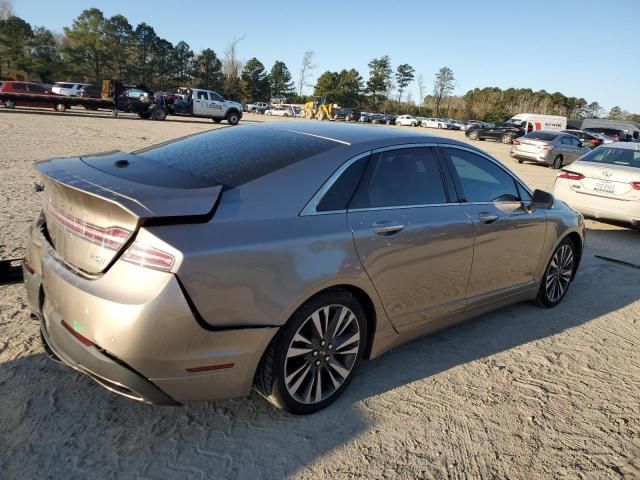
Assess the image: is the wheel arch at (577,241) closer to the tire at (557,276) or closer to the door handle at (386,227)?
the tire at (557,276)

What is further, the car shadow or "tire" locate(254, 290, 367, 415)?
"tire" locate(254, 290, 367, 415)

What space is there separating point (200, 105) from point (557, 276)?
29.1 metres

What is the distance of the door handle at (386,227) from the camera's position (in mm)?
2881

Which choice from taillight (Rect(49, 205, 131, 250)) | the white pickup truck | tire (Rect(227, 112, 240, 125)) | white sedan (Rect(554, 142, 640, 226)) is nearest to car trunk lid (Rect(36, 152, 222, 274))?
taillight (Rect(49, 205, 131, 250))

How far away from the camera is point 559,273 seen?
15.6 feet

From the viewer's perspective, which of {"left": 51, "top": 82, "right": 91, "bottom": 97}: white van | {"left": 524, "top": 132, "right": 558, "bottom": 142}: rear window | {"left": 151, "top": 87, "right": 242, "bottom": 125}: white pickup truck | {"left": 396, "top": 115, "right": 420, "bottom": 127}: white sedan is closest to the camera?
{"left": 524, "top": 132, "right": 558, "bottom": 142}: rear window

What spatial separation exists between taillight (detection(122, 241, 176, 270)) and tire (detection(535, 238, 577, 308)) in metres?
3.70

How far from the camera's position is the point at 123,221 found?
7.07ft

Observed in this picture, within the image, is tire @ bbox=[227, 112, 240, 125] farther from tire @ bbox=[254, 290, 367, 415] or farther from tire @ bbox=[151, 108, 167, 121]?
tire @ bbox=[254, 290, 367, 415]

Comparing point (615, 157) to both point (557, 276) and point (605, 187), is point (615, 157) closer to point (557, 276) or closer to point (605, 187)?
point (605, 187)

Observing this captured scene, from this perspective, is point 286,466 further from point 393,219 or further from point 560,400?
point 560,400

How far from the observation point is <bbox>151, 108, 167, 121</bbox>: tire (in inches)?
1172

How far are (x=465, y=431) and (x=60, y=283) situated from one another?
2.32m

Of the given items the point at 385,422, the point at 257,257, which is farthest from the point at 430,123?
the point at 257,257
